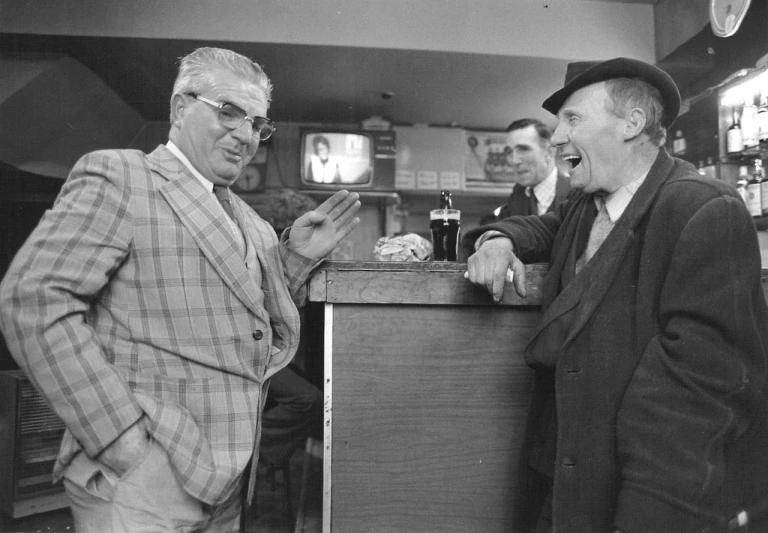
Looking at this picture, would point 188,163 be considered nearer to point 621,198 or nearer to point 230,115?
point 230,115

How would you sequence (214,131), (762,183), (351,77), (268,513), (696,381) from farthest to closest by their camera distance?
(351,77) < (762,183) < (268,513) < (214,131) < (696,381)

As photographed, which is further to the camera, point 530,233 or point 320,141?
point 320,141

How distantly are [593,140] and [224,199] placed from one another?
0.82 m

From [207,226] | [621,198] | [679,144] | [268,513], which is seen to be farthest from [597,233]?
[679,144]

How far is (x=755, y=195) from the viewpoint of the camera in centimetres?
301

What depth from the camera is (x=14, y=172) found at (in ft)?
11.9

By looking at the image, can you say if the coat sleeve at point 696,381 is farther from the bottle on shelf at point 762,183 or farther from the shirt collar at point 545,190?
the bottle on shelf at point 762,183

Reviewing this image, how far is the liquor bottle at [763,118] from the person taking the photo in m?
2.98

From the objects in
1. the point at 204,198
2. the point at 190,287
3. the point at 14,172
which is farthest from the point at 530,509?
the point at 14,172

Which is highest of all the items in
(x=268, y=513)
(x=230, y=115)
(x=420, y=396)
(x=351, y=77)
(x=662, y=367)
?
(x=351, y=77)

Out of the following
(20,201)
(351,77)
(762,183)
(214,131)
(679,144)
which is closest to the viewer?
(214,131)

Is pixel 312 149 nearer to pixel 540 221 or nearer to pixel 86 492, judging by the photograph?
pixel 540 221

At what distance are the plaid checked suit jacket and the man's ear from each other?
2.56 ft

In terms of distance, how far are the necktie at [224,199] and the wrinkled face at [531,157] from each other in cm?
213
